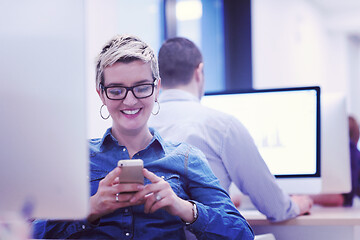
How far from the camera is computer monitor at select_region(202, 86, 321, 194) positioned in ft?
6.35

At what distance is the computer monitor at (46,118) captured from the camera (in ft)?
2.51

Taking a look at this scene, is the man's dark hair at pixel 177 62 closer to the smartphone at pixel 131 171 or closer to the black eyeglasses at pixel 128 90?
the black eyeglasses at pixel 128 90

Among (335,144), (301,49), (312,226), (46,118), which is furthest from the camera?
(301,49)

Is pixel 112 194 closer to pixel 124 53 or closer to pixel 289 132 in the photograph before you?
pixel 124 53

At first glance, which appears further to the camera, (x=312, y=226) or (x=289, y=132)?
(x=289, y=132)

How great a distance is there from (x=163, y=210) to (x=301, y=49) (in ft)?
15.9

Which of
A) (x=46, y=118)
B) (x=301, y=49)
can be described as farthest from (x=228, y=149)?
(x=301, y=49)

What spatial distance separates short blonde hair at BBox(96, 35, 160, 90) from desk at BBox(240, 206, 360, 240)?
0.72 meters

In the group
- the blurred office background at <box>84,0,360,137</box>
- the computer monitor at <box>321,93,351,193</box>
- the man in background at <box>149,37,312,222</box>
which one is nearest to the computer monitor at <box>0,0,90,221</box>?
the blurred office background at <box>84,0,360,137</box>

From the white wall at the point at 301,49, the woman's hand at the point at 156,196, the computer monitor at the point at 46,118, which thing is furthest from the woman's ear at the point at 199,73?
the white wall at the point at 301,49

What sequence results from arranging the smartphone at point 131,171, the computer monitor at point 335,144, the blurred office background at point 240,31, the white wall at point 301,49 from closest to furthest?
the smartphone at point 131,171
the computer monitor at point 335,144
the blurred office background at point 240,31
the white wall at point 301,49

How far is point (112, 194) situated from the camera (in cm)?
110

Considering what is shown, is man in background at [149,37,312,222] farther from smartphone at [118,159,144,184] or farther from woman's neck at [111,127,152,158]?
smartphone at [118,159,144,184]

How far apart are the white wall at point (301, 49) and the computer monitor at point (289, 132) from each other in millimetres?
2687
